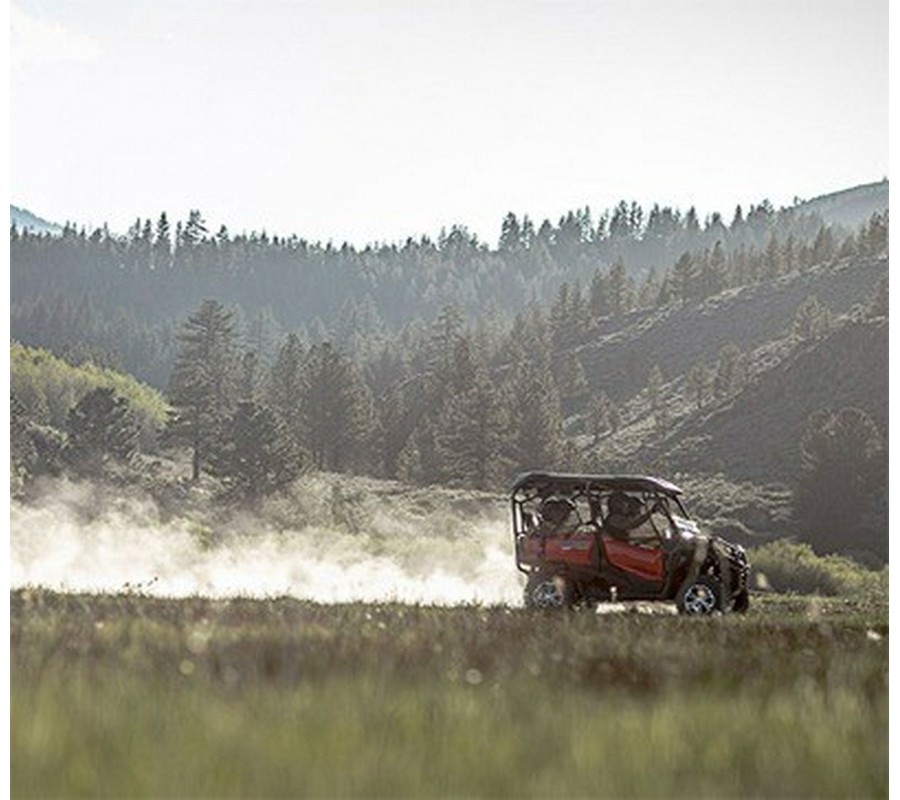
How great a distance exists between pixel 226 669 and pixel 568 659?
5.14ft

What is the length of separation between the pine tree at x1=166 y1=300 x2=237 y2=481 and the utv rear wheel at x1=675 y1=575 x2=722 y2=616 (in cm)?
4128

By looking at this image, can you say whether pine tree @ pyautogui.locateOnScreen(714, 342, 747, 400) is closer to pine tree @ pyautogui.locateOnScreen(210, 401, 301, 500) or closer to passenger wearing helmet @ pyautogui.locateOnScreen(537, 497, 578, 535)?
pine tree @ pyautogui.locateOnScreen(210, 401, 301, 500)

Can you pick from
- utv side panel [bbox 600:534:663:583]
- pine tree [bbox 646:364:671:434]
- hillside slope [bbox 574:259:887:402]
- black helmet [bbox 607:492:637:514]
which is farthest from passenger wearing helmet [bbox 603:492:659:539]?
hillside slope [bbox 574:259:887:402]

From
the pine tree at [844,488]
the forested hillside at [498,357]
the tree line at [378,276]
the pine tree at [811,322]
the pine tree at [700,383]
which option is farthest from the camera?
the tree line at [378,276]

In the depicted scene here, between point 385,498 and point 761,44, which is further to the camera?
point 385,498

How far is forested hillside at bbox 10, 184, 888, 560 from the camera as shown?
172 ft

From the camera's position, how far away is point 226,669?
20.1 ft

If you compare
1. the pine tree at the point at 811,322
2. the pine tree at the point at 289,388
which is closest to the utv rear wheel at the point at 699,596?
the pine tree at the point at 289,388

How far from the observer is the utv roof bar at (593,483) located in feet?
39.9

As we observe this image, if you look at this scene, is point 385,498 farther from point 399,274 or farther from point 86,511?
point 399,274

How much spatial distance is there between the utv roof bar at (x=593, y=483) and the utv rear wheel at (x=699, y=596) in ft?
2.76

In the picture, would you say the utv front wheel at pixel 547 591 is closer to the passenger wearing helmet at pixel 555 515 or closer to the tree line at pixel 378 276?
the passenger wearing helmet at pixel 555 515

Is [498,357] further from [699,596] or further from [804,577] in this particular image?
[699,596]
